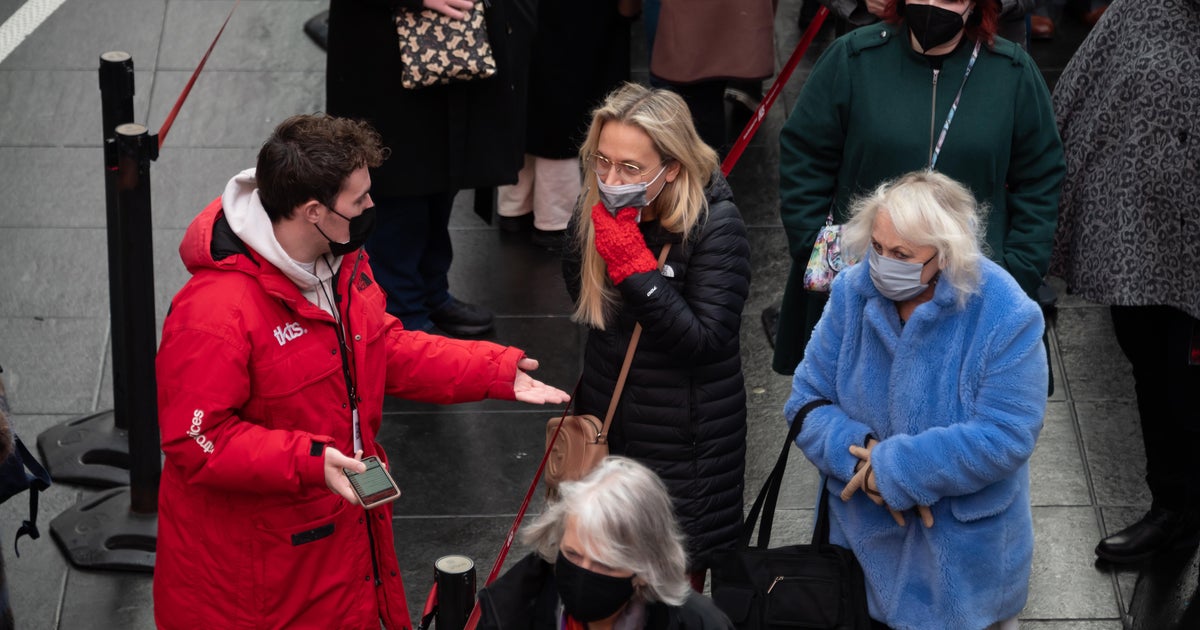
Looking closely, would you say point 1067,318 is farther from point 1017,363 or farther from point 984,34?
point 1017,363

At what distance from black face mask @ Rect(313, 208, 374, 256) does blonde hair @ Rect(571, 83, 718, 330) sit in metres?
0.80

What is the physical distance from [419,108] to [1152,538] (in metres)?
3.27

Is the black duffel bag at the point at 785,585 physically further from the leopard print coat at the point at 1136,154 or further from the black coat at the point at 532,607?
the leopard print coat at the point at 1136,154

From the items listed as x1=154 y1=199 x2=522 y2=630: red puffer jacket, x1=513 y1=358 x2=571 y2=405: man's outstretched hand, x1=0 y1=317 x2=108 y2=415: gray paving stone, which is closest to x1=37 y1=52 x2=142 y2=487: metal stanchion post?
x1=0 y1=317 x2=108 y2=415: gray paving stone

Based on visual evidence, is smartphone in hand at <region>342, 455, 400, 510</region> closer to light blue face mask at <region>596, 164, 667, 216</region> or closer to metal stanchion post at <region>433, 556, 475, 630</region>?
metal stanchion post at <region>433, 556, 475, 630</region>

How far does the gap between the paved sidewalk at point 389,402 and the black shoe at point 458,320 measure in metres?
0.12

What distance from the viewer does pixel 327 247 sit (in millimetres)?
4148

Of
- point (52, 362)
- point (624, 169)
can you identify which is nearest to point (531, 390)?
point (624, 169)

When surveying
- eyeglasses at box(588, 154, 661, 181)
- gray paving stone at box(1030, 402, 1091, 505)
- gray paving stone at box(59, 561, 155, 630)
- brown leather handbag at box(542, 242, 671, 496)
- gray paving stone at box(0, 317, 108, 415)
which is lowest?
gray paving stone at box(59, 561, 155, 630)

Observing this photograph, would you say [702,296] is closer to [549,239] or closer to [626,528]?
[626,528]

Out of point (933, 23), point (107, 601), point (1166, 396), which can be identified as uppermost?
point (933, 23)

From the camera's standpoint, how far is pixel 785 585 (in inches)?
170

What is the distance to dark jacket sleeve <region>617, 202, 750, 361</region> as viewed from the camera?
4.67m

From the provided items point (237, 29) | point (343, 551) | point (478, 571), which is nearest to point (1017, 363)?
point (343, 551)
